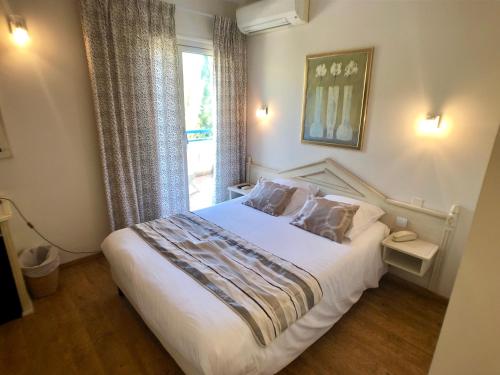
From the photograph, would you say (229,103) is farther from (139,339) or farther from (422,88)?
(139,339)

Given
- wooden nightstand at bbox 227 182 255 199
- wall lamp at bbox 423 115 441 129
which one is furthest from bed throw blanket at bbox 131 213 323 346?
wall lamp at bbox 423 115 441 129

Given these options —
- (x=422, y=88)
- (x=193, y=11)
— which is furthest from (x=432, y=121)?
(x=193, y=11)

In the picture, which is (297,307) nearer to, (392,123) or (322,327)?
(322,327)

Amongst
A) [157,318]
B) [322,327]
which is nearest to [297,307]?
[322,327]

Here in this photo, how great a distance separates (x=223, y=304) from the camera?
152 cm

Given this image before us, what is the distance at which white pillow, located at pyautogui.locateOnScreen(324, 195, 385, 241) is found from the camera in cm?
235

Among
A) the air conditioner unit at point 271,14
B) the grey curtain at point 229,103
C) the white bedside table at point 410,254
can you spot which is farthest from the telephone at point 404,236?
the air conditioner unit at point 271,14

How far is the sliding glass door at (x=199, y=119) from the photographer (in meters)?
3.31

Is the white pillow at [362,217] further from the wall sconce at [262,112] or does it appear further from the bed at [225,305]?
the wall sconce at [262,112]

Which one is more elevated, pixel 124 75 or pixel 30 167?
pixel 124 75

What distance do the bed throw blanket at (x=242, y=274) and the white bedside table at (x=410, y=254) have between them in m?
0.98

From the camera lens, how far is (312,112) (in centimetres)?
301

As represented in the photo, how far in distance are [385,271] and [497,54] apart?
6.29 feet

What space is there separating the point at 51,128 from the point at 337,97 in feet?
9.10
